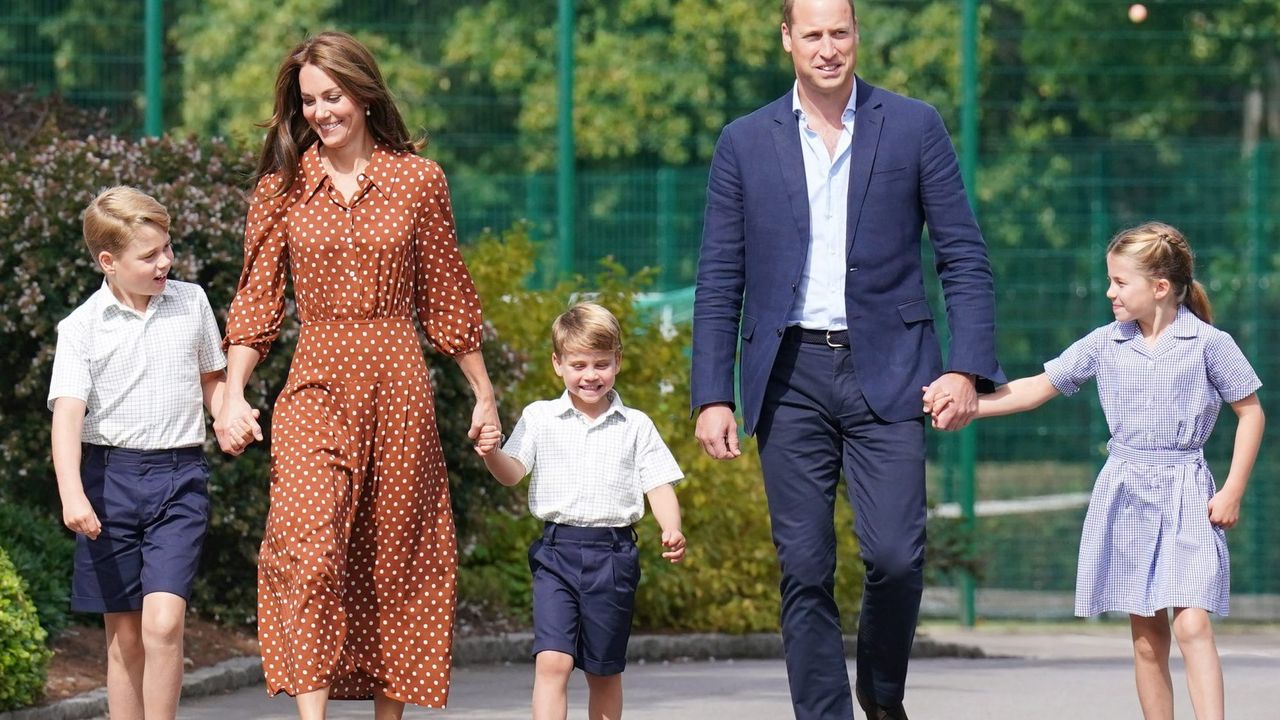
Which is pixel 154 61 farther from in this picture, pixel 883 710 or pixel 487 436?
pixel 883 710

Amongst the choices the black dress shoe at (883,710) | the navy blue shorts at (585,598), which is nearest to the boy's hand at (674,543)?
the navy blue shorts at (585,598)

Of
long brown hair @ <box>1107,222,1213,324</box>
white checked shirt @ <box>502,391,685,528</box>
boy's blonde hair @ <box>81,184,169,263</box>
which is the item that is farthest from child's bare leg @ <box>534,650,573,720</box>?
long brown hair @ <box>1107,222,1213,324</box>

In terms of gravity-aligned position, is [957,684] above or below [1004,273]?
Answer: below

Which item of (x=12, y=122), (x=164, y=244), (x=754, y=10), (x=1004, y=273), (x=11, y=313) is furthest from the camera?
(x=754, y=10)

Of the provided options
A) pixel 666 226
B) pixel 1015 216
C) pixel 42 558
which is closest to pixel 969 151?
pixel 1015 216

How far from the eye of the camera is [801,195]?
5.73 meters

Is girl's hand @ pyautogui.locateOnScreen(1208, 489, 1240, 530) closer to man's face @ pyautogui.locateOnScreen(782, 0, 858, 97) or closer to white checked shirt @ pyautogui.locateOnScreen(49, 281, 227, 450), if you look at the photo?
man's face @ pyautogui.locateOnScreen(782, 0, 858, 97)

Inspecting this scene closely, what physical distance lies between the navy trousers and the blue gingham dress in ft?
2.42

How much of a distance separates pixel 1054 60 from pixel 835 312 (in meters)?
10.4

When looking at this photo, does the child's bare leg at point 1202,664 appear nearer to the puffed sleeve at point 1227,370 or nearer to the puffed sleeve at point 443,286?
the puffed sleeve at point 1227,370

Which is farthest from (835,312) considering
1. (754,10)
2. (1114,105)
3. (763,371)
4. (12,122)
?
(754,10)

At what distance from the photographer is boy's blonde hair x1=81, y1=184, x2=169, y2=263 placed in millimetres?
6004

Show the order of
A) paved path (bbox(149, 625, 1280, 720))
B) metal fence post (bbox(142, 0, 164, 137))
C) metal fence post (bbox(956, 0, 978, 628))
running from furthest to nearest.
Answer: metal fence post (bbox(956, 0, 978, 628))
metal fence post (bbox(142, 0, 164, 137))
paved path (bbox(149, 625, 1280, 720))

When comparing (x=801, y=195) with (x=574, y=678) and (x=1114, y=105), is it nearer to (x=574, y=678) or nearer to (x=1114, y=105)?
(x=574, y=678)
